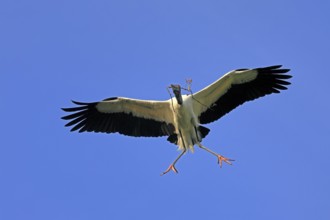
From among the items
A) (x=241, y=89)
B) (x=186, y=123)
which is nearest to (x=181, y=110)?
(x=186, y=123)

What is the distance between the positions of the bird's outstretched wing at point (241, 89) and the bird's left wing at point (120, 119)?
1176 millimetres

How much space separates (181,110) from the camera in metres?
20.0

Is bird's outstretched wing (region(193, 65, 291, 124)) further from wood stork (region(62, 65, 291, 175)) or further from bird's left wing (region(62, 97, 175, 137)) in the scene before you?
bird's left wing (region(62, 97, 175, 137))

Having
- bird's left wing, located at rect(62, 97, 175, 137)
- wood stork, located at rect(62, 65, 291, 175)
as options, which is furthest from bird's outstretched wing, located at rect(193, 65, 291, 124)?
bird's left wing, located at rect(62, 97, 175, 137)

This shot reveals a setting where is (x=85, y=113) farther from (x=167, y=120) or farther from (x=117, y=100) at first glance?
(x=167, y=120)

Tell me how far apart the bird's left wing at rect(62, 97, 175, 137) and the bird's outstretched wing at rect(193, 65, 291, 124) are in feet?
3.86

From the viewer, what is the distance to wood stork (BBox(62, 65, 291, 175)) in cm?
2029

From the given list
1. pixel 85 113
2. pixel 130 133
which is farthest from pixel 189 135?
pixel 85 113

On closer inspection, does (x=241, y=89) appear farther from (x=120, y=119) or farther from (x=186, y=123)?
(x=120, y=119)

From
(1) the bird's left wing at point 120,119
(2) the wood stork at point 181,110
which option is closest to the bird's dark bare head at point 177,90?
(2) the wood stork at point 181,110

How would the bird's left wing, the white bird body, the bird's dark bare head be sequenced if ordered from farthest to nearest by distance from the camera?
the bird's left wing < the white bird body < the bird's dark bare head

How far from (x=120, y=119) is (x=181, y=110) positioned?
211 cm

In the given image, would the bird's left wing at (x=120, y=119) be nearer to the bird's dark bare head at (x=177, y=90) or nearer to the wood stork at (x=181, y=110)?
the wood stork at (x=181, y=110)

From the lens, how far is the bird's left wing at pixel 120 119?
68.6 ft
